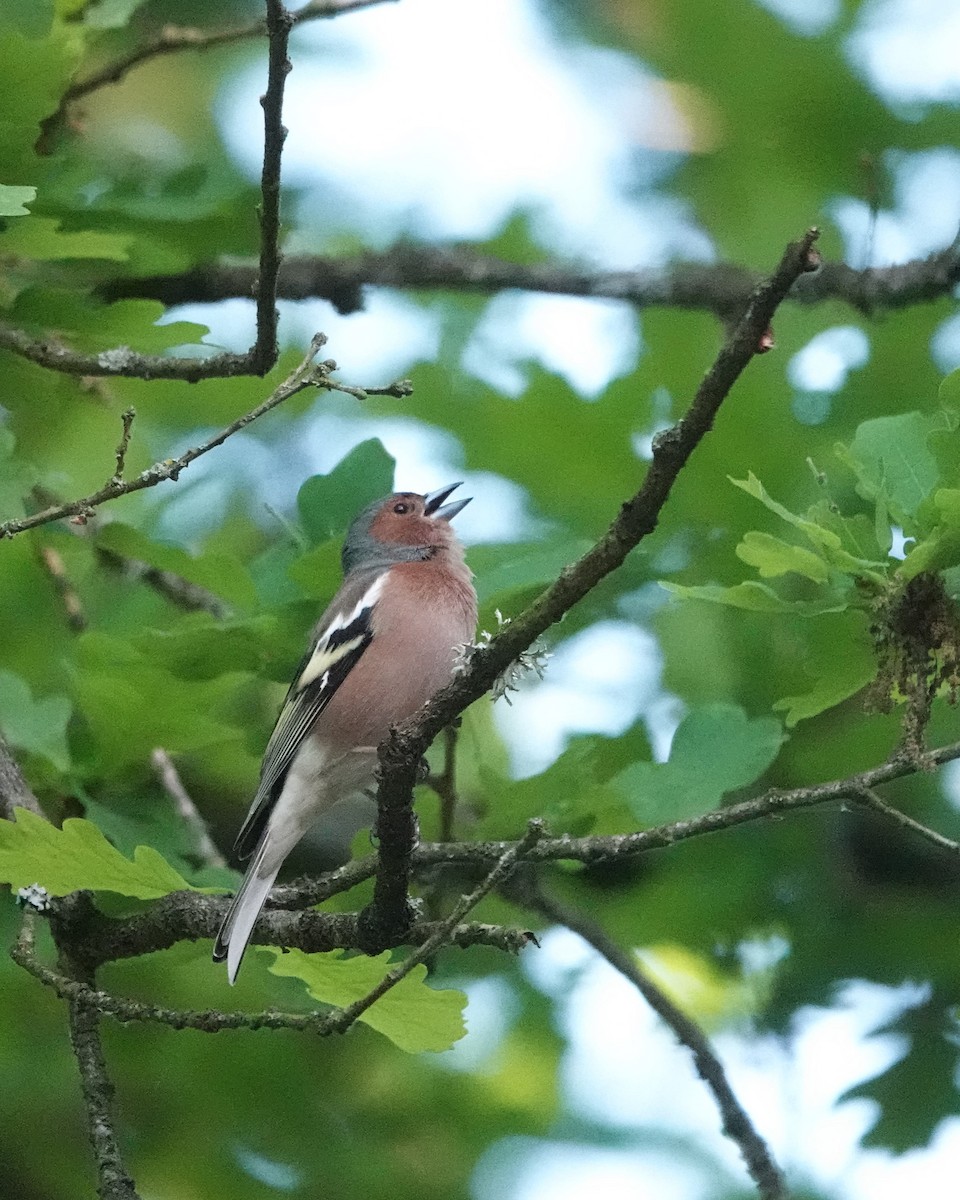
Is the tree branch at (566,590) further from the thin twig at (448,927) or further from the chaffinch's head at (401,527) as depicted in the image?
the chaffinch's head at (401,527)

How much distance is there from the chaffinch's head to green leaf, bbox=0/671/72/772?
1956mm

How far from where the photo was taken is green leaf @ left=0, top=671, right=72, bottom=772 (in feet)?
16.6

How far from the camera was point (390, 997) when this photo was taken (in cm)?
405

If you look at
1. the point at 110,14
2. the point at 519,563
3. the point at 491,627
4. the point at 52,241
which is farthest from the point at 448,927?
the point at 110,14

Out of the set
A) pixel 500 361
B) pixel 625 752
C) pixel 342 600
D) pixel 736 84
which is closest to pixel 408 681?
pixel 342 600

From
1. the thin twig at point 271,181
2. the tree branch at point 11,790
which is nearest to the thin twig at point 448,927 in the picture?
the tree branch at point 11,790

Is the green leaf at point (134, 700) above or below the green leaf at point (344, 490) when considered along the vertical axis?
below

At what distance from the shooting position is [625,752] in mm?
5750

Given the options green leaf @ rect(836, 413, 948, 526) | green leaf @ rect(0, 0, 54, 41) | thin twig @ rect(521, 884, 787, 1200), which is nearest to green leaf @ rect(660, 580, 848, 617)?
green leaf @ rect(836, 413, 948, 526)

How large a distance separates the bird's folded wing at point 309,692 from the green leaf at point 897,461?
209 cm

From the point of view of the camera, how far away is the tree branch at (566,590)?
8.99 feet

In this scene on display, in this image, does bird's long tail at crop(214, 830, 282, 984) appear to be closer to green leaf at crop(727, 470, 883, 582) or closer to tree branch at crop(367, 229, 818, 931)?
tree branch at crop(367, 229, 818, 931)

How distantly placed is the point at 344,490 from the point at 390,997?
6.51 ft

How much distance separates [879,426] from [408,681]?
7.26 feet
